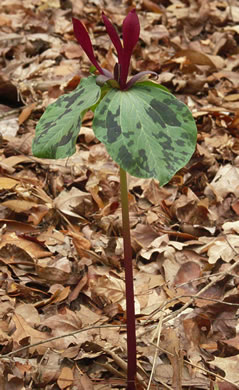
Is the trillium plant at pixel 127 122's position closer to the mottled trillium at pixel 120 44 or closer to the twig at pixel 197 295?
the mottled trillium at pixel 120 44

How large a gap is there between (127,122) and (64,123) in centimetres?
15

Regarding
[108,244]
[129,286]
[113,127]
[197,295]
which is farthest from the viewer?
[108,244]

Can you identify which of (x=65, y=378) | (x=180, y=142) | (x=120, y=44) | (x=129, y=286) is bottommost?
(x=65, y=378)

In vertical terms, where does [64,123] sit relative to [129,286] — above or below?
above

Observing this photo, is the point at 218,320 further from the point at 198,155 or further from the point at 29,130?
the point at 29,130

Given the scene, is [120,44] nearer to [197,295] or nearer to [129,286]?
[129,286]

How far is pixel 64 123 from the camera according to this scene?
3.85ft

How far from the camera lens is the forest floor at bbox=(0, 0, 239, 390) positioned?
1620mm

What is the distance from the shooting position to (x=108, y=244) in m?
2.06


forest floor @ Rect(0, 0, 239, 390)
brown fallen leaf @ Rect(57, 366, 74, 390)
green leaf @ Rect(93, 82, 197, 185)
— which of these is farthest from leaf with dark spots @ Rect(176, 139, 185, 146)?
brown fallen leaf @ Rect(57, 366, 74, 390)

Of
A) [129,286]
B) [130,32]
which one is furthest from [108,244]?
[130,32]

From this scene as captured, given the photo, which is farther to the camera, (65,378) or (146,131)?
(65,378)

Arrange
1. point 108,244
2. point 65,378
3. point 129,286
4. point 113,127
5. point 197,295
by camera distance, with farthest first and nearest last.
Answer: point 108,244
point 197,295
point 65,378
point 129,286
point 113,127

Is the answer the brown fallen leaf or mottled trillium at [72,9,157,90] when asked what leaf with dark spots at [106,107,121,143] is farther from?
the brown fallen leaf
